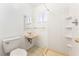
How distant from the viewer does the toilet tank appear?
116cm

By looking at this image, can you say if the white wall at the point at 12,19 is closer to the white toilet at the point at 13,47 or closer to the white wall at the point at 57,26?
the white toilet at the point at 13,47

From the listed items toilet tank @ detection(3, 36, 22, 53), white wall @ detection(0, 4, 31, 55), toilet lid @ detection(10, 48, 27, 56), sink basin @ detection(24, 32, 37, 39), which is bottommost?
toilet lid @ detection(10, 48, 27, 56)

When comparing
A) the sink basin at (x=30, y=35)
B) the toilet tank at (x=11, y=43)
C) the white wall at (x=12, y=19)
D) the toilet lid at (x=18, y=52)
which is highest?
the white wall at (x=12, y=19)

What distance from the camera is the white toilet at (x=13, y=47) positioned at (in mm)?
1166

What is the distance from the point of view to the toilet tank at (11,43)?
3.82ft

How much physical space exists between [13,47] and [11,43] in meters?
0.05

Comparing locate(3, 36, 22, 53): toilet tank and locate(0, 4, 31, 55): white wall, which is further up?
locate(0, 4, 31, 55): white wall

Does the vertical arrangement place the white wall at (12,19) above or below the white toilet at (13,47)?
above

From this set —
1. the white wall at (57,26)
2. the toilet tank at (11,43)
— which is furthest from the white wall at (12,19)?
the white wall at (57,26)

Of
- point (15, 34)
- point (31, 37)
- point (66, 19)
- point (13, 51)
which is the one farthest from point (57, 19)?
point (13, 51)

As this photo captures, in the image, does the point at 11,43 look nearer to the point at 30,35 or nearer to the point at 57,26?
the point at 30,35

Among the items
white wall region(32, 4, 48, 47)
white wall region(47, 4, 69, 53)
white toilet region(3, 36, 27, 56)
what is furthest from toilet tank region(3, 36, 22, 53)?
white wall region(47, 4, 69, 53)

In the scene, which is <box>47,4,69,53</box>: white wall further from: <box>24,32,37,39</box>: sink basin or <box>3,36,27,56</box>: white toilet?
<box>3,36,27,56</box>: white toilet

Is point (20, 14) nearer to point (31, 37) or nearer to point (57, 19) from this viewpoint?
point (31, 37)
